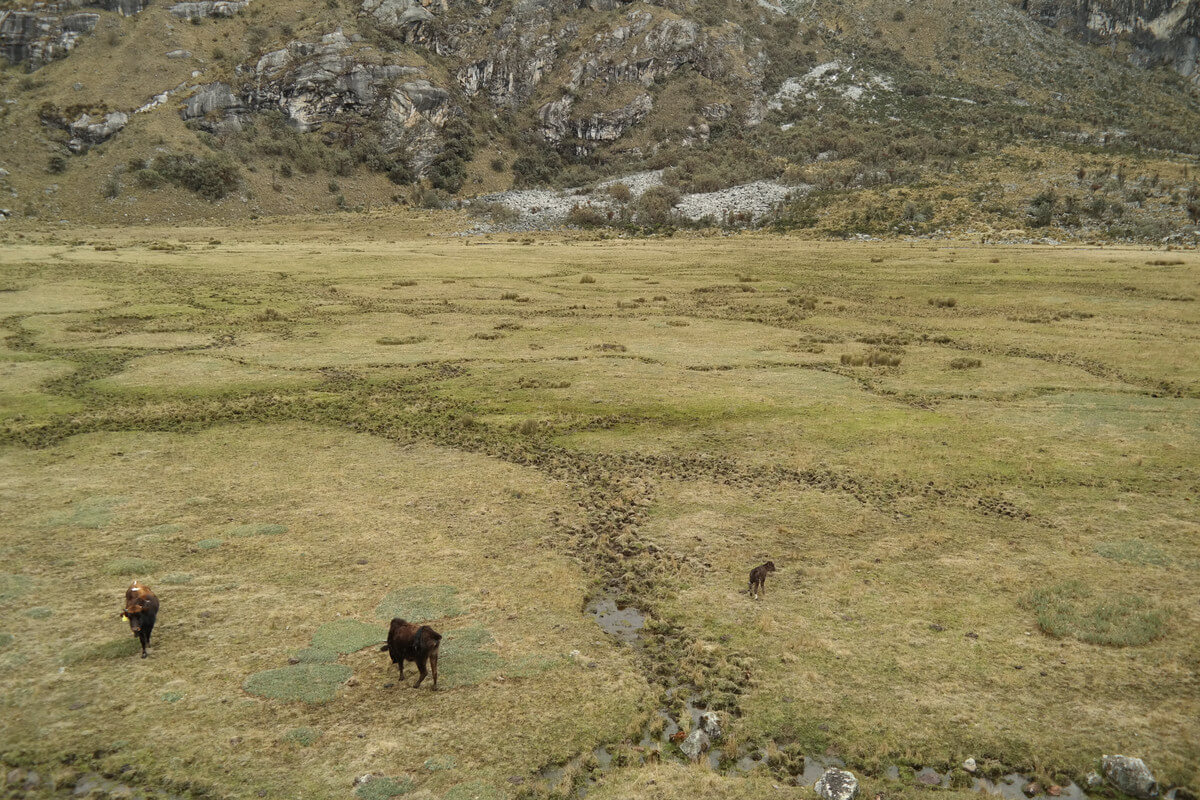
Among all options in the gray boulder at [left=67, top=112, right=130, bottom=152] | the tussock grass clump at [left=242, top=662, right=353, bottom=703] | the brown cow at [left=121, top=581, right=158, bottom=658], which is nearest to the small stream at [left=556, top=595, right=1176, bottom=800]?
the tussock grass clump at [left=242, top=662, right=353, bottom=703]

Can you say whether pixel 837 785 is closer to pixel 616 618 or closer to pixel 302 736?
pixel 616 618

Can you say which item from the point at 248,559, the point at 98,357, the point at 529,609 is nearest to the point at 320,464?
the point at 248,559

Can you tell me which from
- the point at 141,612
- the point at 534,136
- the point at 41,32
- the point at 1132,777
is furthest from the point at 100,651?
the point at 41,32

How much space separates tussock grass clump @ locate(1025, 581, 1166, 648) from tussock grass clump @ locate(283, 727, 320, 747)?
1560cm

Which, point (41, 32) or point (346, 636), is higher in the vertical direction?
point (41, 32)

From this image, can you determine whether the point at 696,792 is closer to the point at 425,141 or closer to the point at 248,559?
the point at 248,559

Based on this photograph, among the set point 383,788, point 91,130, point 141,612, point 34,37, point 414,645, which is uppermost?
point 34,37

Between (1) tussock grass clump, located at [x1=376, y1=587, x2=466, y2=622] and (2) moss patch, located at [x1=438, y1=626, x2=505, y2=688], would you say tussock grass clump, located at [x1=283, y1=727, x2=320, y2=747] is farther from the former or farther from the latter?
(1) tussock grass clump, located at [x1=376, y1=587, x2=466, y2=622]

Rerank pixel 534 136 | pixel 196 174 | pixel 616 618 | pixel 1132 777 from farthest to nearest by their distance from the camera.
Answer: pixel 534 136 → pixel 196 174 → pixel 616 618 → pixel 1132 777

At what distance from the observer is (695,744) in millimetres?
12242

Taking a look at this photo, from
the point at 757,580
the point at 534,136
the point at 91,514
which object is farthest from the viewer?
the point at 534,136

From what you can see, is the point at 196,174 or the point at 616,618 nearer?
the point at 616,618

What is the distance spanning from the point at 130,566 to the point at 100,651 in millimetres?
4042

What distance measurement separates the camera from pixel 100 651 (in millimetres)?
14422
